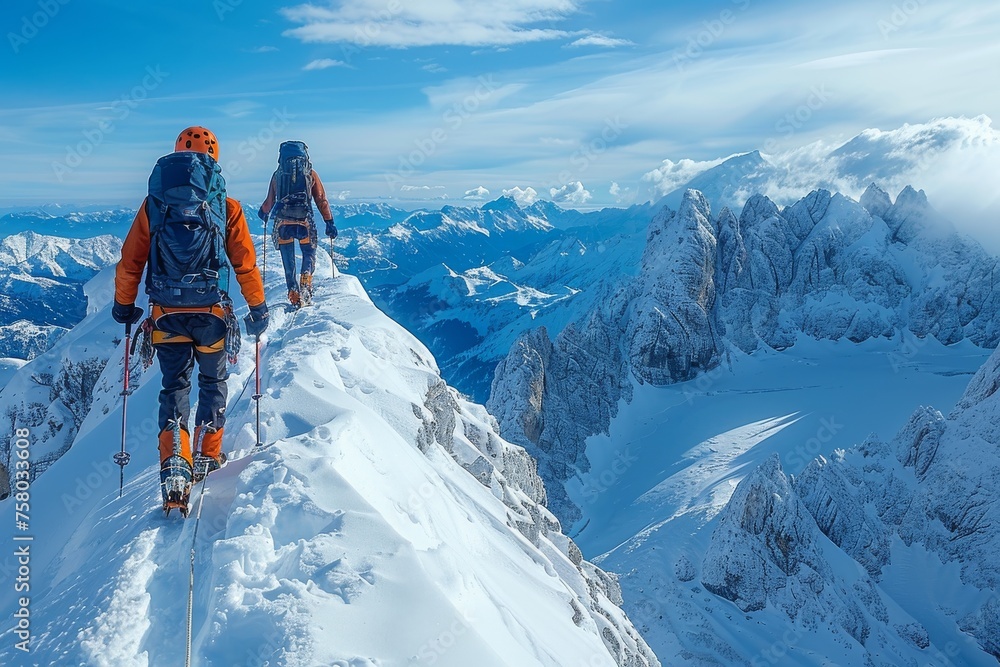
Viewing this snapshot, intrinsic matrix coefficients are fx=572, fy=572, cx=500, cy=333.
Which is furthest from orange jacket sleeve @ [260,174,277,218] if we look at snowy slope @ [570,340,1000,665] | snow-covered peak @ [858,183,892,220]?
snow-covered peak @ [858,183,892,220]

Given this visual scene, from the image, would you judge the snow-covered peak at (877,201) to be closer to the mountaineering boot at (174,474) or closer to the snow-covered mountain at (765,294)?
the snow-covered mountain at (765,294)

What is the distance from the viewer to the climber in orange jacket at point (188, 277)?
287 inches

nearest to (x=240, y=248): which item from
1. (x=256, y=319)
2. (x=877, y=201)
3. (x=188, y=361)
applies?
(x=256, y=319)

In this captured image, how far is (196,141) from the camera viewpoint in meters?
7.71

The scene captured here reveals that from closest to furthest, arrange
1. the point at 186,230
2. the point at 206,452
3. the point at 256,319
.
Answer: the point at 186,230
the point at 206,452
the point at 256,319

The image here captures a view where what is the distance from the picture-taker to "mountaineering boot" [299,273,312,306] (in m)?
18.4

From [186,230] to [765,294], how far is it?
340ft

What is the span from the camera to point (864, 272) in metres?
97.2

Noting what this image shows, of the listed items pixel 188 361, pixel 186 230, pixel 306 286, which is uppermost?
pixel 186 230

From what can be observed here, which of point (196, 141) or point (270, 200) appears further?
point (270, 200)

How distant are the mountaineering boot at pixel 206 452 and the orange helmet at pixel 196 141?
3849 millimetres

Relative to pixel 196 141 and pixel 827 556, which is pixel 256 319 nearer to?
pixel 196 141
